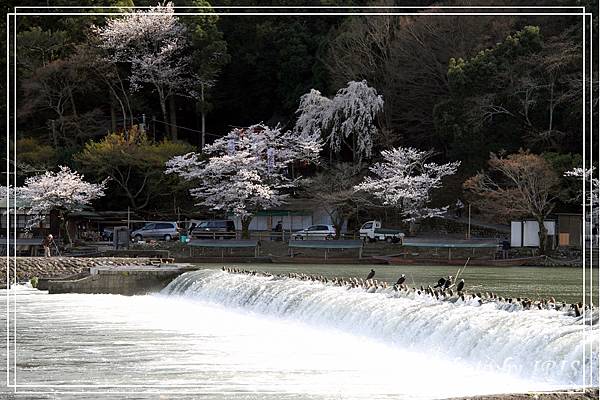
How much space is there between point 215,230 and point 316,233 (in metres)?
4.24

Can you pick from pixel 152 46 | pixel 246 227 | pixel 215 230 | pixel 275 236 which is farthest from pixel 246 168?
pixel 152 46

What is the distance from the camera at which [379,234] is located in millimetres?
42281

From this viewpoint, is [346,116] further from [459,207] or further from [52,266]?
[52,266]

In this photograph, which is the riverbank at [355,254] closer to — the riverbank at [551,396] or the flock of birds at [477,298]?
the flock of birds at [477,298]

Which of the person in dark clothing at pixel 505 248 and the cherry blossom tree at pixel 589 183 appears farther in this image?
the person in dark clothing at pixel 505 248

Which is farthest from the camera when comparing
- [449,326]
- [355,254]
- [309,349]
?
[355,254]

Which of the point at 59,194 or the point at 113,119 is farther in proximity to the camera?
the point at 113,119

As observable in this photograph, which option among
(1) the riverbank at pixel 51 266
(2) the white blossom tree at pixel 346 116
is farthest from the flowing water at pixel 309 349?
(2) the white blossom tree at pixel 346 116

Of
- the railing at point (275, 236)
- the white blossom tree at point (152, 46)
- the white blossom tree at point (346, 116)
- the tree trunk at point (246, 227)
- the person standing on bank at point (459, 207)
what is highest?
the white blossom tree at point (152, 46)

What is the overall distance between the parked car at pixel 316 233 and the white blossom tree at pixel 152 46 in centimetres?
929

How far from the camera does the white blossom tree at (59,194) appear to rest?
4291 centimetres

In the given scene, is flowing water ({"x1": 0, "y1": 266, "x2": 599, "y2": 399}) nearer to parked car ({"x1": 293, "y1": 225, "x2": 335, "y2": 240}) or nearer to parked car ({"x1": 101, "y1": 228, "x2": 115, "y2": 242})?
parked car ({"x1": 293, "y1": 225, "x2": 335, "y2": 240})

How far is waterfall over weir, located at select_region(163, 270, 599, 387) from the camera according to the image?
1194cm

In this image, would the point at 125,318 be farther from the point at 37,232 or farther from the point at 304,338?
the point at 37,232
